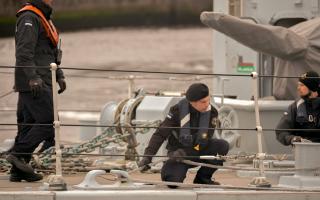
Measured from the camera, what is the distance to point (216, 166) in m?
9.51

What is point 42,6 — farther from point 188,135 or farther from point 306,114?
point 306,114

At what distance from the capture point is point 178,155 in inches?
379

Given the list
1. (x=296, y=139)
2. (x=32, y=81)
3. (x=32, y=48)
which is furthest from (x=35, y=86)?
(x=296, y=139)

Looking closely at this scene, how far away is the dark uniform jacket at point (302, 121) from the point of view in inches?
409

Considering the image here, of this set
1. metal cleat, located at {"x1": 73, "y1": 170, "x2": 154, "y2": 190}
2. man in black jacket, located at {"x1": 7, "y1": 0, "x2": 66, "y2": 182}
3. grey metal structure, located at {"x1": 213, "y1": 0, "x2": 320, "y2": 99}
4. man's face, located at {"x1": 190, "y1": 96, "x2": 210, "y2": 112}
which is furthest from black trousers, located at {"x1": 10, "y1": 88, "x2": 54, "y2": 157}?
grey metal structure, located at {"x1": 213, "y1": 0, "x2": 320, "y2": 99}

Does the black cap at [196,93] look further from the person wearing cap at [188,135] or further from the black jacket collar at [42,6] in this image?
the black jacket collar at [42,6]

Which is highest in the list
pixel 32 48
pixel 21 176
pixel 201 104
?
pixel 32 48

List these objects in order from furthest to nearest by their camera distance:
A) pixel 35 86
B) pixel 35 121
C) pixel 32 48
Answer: pixel 35 121
pixel 32 48
pixel 35 86

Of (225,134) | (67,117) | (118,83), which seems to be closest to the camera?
(225,134)

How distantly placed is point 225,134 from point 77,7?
97.8 feet

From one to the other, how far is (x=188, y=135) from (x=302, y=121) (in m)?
1.28

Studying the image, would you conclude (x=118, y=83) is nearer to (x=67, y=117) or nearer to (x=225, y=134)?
(x=67, y=117)

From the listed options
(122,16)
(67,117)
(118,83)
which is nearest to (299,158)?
(67,117)

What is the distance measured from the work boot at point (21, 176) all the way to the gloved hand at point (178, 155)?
1.16 metres
